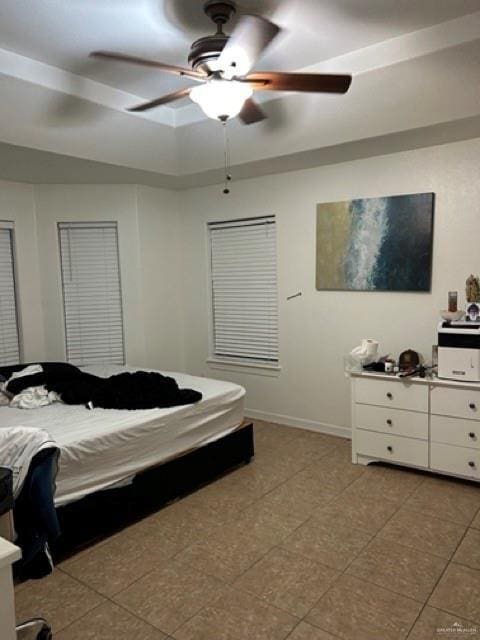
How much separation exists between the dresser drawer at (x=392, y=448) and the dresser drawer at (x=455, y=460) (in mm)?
63

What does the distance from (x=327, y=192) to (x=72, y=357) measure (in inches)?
121

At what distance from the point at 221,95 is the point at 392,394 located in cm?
238

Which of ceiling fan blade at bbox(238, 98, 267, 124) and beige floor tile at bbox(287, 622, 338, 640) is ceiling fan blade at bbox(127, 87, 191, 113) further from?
beige floor tile at bbox(287, 622, 338, 640)

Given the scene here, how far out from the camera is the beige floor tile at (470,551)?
2.45m

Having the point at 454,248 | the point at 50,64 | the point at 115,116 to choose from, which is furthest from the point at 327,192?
the point at 50,64

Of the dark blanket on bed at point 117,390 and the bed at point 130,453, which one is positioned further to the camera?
the dark blanket on bed at point 117,390

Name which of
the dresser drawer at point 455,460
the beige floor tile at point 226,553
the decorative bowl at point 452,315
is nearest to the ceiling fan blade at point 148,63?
the decorative bowl at point 452,315

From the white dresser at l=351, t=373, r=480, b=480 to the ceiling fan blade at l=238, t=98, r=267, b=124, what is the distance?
2.00 metres

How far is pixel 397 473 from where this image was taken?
352 centimetres

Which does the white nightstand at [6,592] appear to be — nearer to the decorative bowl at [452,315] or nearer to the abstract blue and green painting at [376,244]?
the decorative bowl at [452,315]

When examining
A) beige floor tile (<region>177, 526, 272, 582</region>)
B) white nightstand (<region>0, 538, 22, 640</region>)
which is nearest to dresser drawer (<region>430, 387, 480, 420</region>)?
beige floor tile (<region>177, 526, 272, 582</region>)

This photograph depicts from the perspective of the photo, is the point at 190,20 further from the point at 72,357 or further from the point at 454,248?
the point at 72,357

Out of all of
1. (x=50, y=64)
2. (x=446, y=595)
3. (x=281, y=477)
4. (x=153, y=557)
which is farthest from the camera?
(x=281, y=477)

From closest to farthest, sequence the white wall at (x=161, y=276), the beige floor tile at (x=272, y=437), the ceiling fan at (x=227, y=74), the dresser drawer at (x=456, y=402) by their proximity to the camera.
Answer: the ceiling fan at (x=227, y=74) → the dresser drawer at (x=456, y=402) → the beige floor tile at (x=272, y=437) → the white wall at (x=161, y=276)
